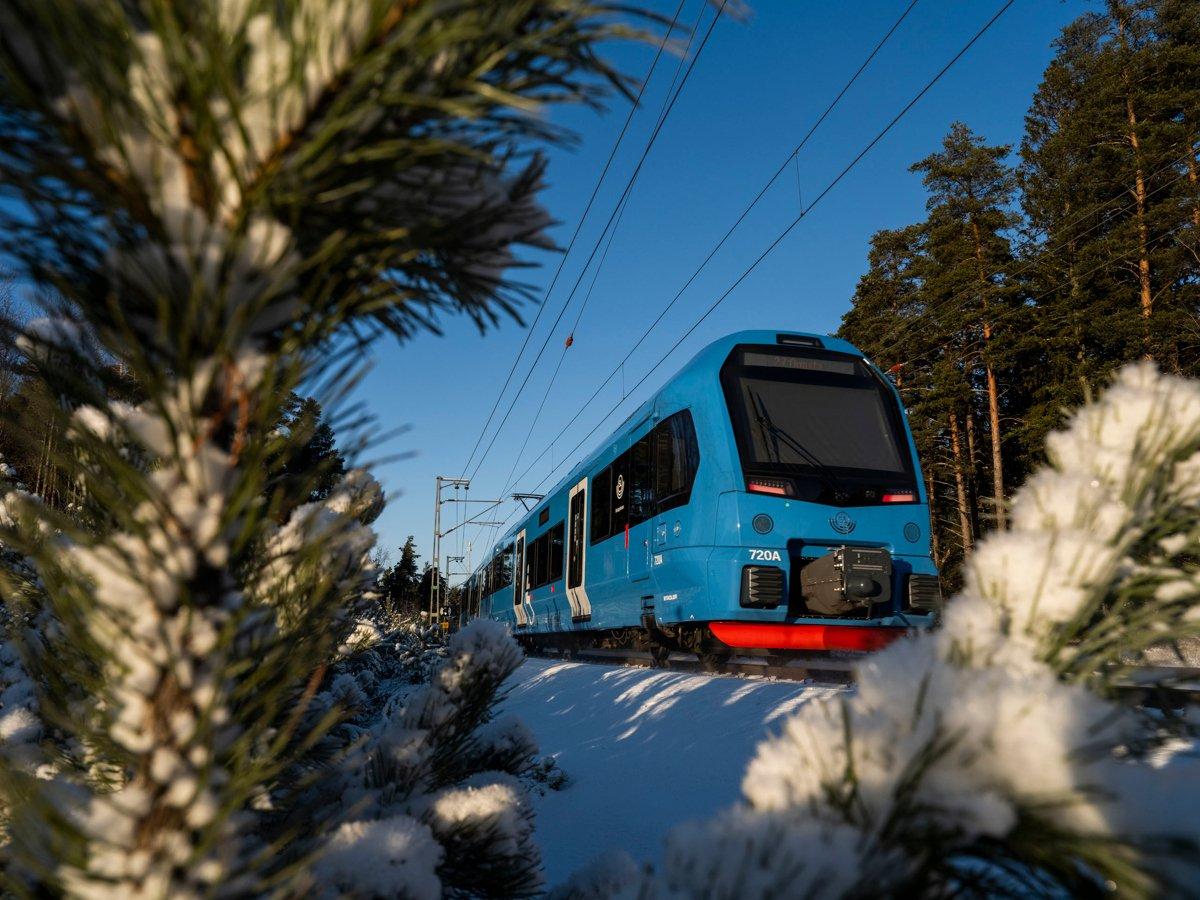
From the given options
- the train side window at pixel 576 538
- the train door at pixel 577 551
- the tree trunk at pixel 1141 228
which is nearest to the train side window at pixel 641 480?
the train door at pixel 577 551

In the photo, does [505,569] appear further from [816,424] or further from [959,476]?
[959,476]

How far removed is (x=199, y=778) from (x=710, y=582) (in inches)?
273

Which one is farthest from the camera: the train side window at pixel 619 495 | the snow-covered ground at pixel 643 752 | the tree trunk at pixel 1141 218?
the tree trunk at pixel 1141 218

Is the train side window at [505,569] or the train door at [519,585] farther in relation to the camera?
the train side window at [505,569]

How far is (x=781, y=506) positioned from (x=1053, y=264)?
2606 cm

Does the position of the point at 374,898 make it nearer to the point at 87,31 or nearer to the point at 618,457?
the point at 87,31

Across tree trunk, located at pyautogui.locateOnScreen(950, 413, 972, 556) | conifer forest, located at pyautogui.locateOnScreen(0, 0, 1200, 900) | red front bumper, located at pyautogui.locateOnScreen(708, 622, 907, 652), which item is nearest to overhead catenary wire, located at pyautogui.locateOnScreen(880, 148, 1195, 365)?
tree trunk, located at pyautogui.locateOnScreen(950, 413, 972, 556)

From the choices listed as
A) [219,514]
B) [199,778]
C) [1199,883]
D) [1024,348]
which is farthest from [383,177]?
[1024,348]

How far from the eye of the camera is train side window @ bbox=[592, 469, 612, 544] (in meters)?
10.8

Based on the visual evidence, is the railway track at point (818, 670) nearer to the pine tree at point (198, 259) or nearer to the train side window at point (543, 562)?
the pine tree at point (198, 259)

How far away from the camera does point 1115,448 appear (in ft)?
2.61

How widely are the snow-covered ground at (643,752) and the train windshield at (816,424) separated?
3.65 m

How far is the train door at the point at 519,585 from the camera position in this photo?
17.1 metres

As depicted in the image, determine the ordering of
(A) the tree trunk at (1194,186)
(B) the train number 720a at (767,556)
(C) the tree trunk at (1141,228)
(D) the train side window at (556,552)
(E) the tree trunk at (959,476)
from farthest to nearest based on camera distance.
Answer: (E) the tree trunk at (959,476) < (C) the tree trunk at (1141,228) < (A) the tree trunk at (1194,186) < (D) the train side window at (556,552) < (B) the train number 720a at (767,556)
